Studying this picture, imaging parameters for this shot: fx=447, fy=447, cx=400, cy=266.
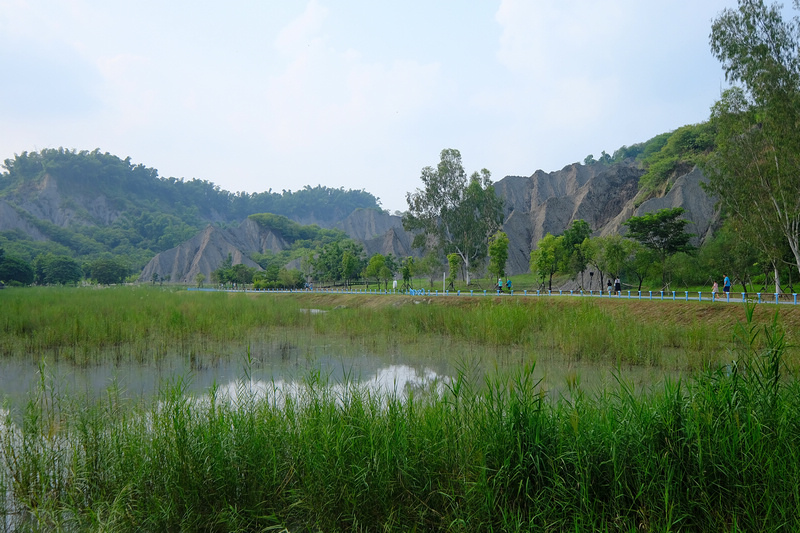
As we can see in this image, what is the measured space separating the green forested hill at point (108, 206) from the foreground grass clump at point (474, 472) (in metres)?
95.5

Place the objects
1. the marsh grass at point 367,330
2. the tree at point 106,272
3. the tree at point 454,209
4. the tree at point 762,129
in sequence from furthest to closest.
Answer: the tree at point 106,272 < the tree at point 454,209 < the tree at point 762,129 < the marsh grass at point 367,330

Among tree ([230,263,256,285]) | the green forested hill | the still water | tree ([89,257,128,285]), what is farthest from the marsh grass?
the green forested hill

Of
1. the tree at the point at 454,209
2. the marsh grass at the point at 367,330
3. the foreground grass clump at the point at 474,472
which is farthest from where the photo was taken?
the tree at the point at 454,209

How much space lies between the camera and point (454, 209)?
141 ft

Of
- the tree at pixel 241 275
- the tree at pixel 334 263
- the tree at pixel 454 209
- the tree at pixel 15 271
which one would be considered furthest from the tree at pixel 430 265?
the tree at pixel 15 271

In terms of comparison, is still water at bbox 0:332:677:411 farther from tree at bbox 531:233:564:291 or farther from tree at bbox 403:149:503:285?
tree at bbox 403:149:503:285

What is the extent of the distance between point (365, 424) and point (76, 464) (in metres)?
2.85

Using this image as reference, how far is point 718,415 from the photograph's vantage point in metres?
3.70

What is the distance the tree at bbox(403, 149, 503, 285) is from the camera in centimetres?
4281

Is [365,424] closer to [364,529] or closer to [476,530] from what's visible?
[364,529]

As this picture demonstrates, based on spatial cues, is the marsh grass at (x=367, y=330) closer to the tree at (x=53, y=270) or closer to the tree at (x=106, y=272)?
the tree at (x=53, y=270)

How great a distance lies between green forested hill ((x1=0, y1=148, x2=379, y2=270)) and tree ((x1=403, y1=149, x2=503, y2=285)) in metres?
73.0

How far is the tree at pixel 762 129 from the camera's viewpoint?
18.7m

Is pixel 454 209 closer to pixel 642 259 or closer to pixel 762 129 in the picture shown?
pixel 642 259
